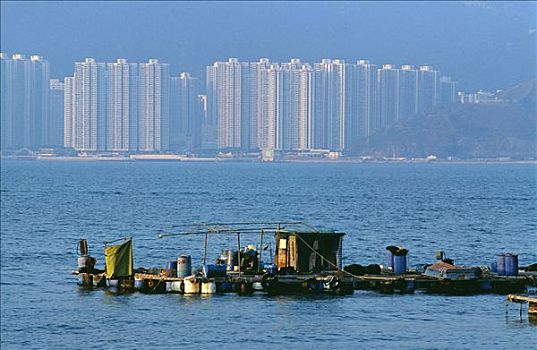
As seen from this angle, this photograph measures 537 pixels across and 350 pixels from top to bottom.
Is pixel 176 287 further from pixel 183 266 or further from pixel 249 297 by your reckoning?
pixel 249 297

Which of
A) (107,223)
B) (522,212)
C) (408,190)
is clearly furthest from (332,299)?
(408,190)

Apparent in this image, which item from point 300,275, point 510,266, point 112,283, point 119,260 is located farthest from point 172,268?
point 510,266

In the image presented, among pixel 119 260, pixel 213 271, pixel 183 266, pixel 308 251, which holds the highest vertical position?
pixel 308 251

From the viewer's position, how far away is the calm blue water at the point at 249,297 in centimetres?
3978

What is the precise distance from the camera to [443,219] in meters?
95.9

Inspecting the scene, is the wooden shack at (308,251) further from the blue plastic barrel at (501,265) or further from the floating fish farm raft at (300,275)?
the blue plastic barrel at (501,265)

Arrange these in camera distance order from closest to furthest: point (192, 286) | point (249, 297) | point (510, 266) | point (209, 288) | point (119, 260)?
point (249, 297)
point (209, 288)
point (192, 286)
point (119, 260)
point (510, 266)

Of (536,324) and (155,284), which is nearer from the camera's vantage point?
(536,324)

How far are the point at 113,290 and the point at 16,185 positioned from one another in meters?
120

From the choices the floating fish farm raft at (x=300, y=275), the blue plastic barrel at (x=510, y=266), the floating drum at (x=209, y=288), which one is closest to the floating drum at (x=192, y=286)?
the floating fish farm raft at (x=300, y=275)

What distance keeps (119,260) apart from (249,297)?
5.50 m

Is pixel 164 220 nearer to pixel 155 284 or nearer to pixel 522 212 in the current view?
pixel 522 212

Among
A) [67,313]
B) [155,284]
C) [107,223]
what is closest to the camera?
[67,313]

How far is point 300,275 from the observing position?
158ft
